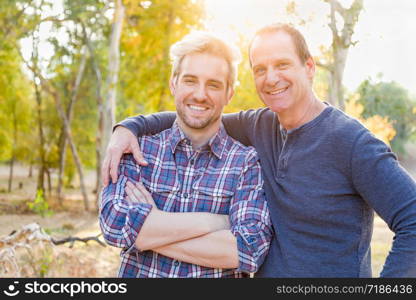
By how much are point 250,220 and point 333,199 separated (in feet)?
1.25

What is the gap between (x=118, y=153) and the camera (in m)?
2.42

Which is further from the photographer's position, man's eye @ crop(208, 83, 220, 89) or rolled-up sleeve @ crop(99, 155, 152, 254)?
man's eye @ crop(208, 83, 220, 89)

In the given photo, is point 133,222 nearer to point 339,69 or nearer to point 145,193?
point 145,193

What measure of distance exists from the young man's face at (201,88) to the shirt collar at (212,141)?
0.22 feet

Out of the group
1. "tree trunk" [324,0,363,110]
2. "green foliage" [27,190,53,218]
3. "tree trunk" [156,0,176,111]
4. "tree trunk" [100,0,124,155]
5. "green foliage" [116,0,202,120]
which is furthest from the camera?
"tree trunk" [100,0,124,155]

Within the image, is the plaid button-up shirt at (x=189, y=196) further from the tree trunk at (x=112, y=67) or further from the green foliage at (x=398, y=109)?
the green foliage at (x=398, y=109)

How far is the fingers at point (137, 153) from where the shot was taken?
241 centimetres

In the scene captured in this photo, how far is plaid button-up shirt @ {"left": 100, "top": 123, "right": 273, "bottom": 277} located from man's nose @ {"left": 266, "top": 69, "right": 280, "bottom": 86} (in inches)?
13.7

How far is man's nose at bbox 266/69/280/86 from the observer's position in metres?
2.39

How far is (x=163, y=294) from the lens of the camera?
2293mm

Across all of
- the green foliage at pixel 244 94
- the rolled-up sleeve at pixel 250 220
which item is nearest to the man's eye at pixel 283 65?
the rolled-up sleeve at pixel 250 220

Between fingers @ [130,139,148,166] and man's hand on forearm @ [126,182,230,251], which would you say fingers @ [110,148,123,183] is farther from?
man's hand on forearm @ [126,182,230,251]

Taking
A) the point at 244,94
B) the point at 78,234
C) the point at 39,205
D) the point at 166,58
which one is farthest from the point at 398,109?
the point at 39,205

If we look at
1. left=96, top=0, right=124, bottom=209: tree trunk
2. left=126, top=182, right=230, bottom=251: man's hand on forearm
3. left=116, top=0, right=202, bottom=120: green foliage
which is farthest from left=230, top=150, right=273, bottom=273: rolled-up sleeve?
left=96, top=0, right=124, bottom=209: tree trunk
